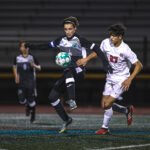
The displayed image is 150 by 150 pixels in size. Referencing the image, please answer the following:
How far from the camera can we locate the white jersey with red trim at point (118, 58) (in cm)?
635

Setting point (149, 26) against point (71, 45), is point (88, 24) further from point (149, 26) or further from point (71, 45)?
point (71, 45)

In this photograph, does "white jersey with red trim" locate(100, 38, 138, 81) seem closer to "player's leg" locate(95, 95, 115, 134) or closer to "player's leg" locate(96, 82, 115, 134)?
"player's leg" locate(96, 82, 115, 134)

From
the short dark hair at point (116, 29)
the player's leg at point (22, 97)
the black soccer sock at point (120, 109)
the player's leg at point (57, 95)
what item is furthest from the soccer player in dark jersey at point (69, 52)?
the player's leg at point (22, 97)

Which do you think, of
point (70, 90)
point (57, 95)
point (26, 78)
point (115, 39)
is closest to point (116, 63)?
point (115, 39)

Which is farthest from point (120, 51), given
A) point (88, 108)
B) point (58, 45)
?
point (88, 108)

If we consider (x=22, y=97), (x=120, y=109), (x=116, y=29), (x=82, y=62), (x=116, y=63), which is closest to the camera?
(x=82, y=62)

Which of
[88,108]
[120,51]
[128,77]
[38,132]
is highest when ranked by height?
[120,51]

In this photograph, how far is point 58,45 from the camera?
6473mm

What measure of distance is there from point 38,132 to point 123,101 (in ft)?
25.6

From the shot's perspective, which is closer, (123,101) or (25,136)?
(25,136)

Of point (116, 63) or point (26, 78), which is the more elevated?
point (116, 63)

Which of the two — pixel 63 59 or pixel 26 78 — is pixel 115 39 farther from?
pixel 26 78

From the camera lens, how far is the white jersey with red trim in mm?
6348

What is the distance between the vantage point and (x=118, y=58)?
6.38m
